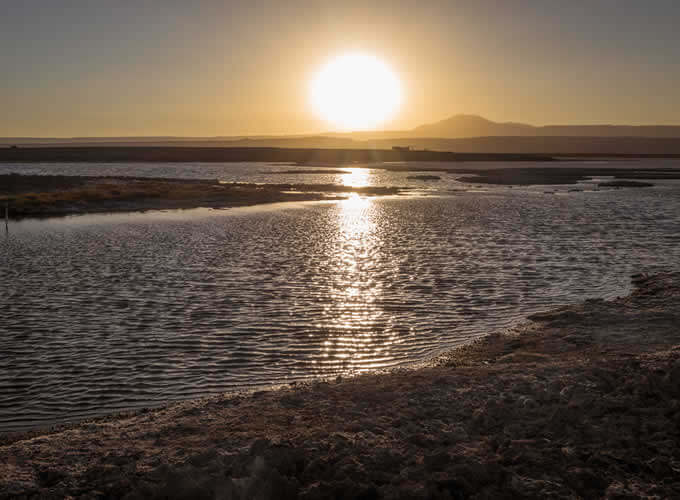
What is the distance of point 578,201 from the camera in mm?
46312

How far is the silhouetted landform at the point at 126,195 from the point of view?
38.4 meters

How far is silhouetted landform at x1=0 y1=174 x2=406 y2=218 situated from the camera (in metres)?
38.4

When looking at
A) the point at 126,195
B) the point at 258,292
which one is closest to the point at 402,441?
the point at 258,292

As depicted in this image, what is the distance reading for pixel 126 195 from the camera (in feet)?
145

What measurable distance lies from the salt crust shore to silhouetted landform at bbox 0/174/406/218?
31.9m

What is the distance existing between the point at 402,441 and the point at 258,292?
9523mm

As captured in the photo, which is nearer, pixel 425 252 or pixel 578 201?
pixel 425 252

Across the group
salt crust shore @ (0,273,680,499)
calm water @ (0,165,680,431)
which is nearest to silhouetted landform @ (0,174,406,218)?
calm water @ (0,165,680,431)

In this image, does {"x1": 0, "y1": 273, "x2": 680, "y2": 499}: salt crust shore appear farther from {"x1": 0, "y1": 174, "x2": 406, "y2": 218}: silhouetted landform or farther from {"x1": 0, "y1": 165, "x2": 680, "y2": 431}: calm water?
{"x1": 0, "y1": 174, "x2": 406, "y2": 218}: silhouetted landform

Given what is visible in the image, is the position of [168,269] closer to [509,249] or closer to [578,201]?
[509,249]

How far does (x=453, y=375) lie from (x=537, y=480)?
10.2 ft

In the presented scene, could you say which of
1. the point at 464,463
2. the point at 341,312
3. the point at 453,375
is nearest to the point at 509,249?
the point at 341,312

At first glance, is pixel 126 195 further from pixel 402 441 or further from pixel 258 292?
pixel 402 441

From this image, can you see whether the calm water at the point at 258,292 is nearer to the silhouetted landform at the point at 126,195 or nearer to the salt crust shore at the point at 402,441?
the salt crust shore at the point at 402,441
